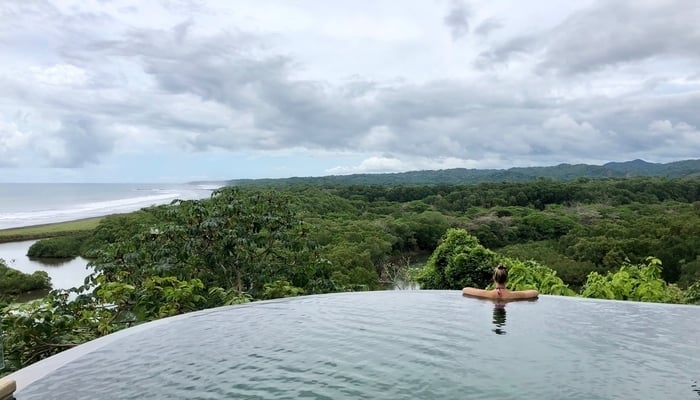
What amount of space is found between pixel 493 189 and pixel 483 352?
59740 millimetres

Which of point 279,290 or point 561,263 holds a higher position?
point 279,290

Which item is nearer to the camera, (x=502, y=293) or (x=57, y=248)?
(x=502, y=293)

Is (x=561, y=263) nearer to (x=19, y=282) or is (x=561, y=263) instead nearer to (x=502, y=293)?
(x=502, y=293)

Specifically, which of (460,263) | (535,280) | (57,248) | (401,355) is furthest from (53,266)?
(401,355)

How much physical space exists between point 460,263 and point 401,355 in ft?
28.1

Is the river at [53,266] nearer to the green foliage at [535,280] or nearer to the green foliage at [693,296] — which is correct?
the green foliage at [535,280]

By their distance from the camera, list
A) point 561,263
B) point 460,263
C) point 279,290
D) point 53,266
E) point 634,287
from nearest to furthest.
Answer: point 279,290 < point 634,287 < point 460,263 < point 561,263 < point 53,266

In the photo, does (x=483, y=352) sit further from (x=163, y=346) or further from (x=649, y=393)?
(x=163, y=346)

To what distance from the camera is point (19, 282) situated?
21109 mm

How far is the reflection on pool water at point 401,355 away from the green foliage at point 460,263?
6316 mm

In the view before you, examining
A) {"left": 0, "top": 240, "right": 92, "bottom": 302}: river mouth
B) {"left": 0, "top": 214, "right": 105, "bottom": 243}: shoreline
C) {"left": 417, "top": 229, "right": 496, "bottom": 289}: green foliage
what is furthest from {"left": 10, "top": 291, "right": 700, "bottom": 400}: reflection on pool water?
{"left": 0, "top": 214, "right": 105, "bottom": 243}: shoreline

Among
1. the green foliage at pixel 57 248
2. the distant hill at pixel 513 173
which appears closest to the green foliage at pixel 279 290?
the green foliage at pixel 57 248

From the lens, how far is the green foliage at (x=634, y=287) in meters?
7.36

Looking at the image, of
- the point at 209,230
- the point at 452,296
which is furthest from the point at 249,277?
the point at 452,296
